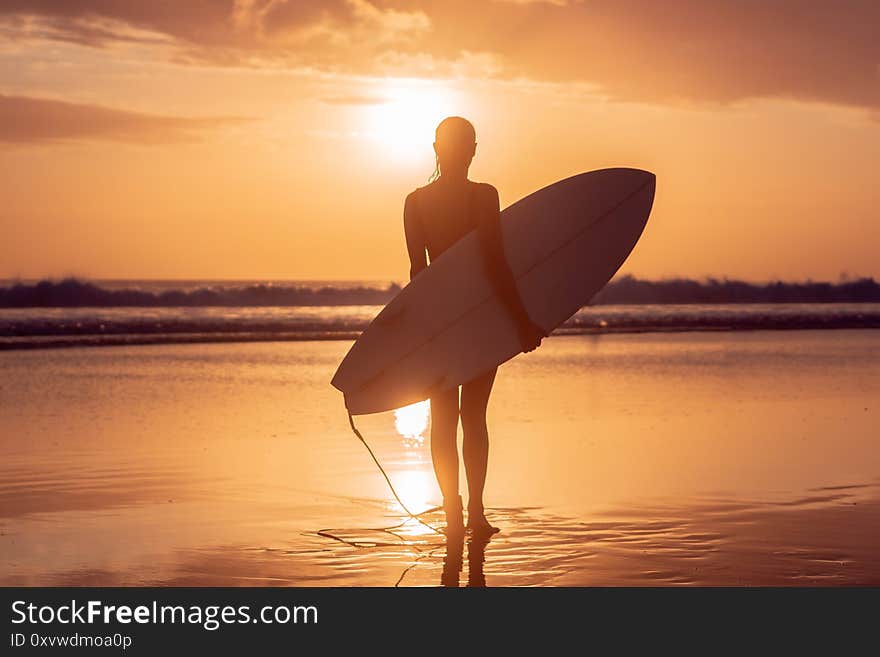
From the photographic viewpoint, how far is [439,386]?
229 inches

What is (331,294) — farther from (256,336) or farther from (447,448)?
(447,448)

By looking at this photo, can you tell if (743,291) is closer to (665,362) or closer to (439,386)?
(665,362)

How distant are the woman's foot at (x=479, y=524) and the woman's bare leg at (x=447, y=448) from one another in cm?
7

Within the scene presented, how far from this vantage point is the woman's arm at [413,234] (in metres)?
5.78

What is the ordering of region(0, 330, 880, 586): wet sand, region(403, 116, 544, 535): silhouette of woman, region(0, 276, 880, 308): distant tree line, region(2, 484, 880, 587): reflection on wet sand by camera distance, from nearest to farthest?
1. region(2, 484, 880, 587): reflection on wet sand
2. region(0, 330, 880, 586): wet sand
3. region(403, 116, 544, 535): silhouette of woman
4. region(0, 276, 880, 308): distant tree line

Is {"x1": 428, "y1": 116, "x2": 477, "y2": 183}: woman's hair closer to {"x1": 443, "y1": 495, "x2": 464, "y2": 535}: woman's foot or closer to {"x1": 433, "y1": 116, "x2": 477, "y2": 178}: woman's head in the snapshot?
{"x1": 433, "y1": 116, "x2": 477, "y2": 178}: woman's head

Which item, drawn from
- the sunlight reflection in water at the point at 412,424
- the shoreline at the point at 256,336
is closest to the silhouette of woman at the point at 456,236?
the sunlight reflection in water at the point at 412,424

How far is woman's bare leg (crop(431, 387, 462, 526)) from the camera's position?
Answer: 5582 millimetres

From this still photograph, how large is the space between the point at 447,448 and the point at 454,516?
1.06 feet

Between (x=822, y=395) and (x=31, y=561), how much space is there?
8.11 m

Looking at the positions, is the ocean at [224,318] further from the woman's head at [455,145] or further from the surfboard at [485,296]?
the woman's head at [455,145]

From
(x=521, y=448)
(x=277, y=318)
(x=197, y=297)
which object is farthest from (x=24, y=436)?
(x=197, y=297)

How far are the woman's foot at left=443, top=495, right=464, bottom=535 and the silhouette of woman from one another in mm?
15

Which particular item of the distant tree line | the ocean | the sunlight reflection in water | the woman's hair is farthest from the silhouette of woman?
the distant tree line
